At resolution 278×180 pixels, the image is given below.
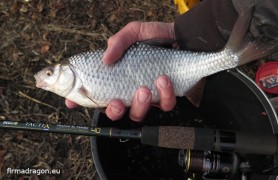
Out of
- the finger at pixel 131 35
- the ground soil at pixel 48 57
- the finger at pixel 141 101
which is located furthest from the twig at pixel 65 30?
the finger at pixel 141 101

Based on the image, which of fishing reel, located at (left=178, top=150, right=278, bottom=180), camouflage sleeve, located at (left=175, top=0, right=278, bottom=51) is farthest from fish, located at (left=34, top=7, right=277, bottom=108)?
fishing reel, located at (left=178, top=150, right=278, bottom=180)

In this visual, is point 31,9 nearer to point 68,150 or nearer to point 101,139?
point 68,150

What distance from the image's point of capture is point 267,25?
187 centimetres

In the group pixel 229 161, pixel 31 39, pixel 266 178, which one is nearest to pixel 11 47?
pixel 31 39

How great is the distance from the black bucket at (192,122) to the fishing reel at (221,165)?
0.04m

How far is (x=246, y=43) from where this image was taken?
188 centimetres

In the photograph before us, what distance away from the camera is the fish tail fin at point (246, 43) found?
1811 mm

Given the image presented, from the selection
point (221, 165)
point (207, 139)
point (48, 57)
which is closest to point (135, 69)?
point (207, 139)

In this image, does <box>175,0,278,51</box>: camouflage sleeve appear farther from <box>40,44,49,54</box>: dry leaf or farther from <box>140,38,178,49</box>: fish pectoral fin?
<box>40,44,49,54</box>: dry leaf

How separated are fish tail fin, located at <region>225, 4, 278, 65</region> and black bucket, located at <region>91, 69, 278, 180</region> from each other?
35 centimetres

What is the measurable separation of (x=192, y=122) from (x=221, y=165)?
2.13 feet

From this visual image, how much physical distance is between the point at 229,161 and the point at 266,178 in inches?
9.3

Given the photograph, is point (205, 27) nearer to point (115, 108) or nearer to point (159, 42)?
point (159, 42)

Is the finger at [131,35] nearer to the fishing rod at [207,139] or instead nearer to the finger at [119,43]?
the finger at [119,43]
